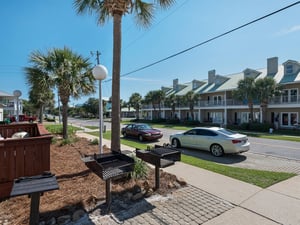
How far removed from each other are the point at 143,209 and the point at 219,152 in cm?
716

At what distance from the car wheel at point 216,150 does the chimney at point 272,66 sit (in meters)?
24.7

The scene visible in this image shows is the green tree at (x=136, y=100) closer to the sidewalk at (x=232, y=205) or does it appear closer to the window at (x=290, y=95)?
the window at (x=290, y=95)

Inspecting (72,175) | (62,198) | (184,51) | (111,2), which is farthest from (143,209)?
(184,51)

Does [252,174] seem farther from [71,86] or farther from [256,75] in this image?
[256,75]

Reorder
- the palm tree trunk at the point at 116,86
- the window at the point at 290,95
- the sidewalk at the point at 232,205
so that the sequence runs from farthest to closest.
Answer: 1. the window at the point at 290,95
2. the palm tree trunk at the point at 116,86
3. the sidewalk at the point at 232,205

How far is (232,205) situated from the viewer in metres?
4.25

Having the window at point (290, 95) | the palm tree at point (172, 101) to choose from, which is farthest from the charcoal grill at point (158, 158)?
the palm tree at point (172, 101)

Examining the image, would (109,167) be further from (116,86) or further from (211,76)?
(211,76)

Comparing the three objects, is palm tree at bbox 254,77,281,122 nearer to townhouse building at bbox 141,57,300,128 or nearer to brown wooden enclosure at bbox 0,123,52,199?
townhouse building at bbox 141,57,300,128

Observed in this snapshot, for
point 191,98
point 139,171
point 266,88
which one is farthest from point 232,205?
point 191,98

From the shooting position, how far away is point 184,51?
10.7 m

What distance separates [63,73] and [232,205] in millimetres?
10461

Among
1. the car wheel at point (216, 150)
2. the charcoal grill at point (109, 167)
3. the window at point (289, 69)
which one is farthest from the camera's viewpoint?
the window at point (289, 69)

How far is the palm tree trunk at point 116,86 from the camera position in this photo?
6.32 meters
